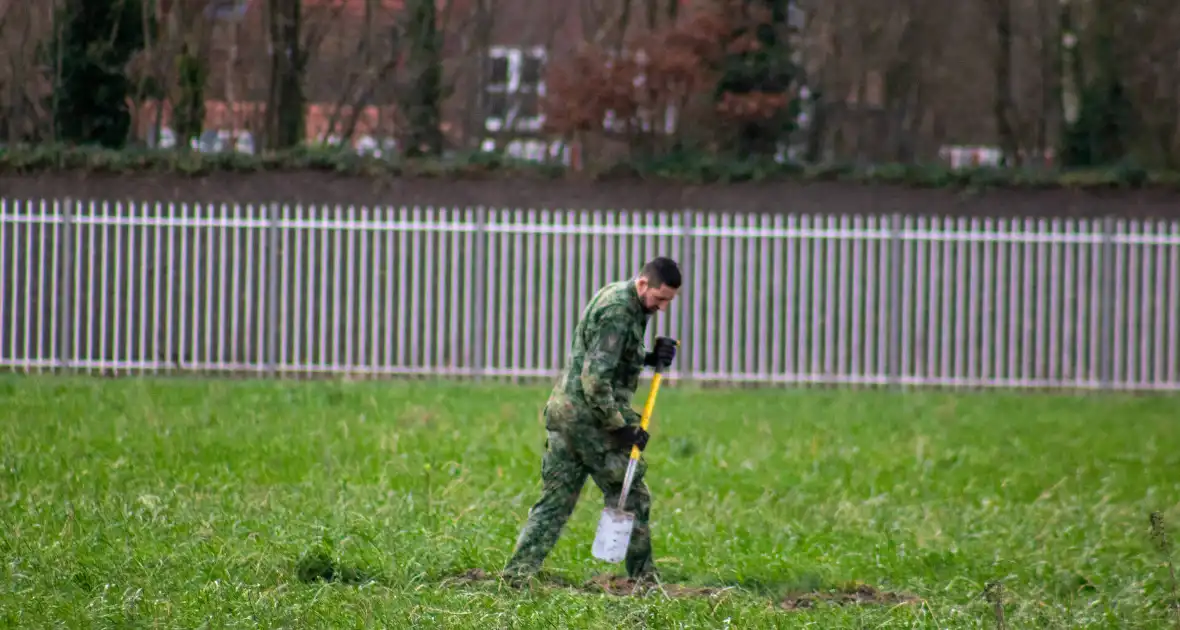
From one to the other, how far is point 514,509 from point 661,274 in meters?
2.66

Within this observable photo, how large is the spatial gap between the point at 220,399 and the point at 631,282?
24.9ft

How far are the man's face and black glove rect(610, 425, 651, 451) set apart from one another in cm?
58

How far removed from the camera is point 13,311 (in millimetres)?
17734

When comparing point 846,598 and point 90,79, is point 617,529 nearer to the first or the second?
point 846,598

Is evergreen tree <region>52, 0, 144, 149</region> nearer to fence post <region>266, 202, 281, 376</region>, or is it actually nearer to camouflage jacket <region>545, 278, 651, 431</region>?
fence post <region>266, 202, 281, 376</region>

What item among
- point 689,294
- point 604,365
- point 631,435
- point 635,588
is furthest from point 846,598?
point 689,294

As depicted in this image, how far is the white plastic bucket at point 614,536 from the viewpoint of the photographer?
777 centimetres

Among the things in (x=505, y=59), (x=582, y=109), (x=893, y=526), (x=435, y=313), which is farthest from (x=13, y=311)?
(x=893, y=526)

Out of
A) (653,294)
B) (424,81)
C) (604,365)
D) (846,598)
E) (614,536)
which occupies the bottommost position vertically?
(846,598)

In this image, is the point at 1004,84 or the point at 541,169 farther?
the point at 1004,84

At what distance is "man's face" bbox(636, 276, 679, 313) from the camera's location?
788 cm

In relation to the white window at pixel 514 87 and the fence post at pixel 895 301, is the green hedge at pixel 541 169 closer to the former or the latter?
the fence post at pixel 895 301

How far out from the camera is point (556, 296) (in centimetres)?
1784

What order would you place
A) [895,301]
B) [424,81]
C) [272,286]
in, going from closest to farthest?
1. [272,286]
2. [895,301]
3. [424,81]
